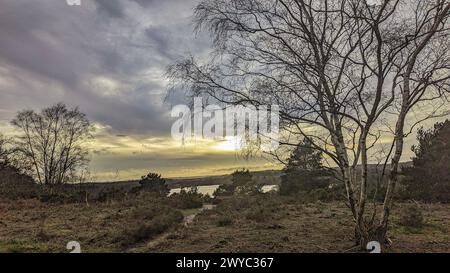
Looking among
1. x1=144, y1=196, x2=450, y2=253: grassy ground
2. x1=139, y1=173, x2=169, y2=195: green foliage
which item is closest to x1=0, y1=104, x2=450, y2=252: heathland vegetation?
x1=144, y1=196, x2=450, y2=253: grassy ground

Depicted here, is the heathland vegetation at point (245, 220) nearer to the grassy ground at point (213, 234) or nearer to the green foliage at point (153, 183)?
the grassy ground at point (213, 234)

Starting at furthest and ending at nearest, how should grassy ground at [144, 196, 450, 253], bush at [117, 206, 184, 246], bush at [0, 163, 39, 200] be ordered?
bush at [0, 163, 39, 200]
bush at [117, 206, 184, 246]
grassy ground at [144, 196, 450, 253]

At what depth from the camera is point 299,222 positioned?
14.7 m

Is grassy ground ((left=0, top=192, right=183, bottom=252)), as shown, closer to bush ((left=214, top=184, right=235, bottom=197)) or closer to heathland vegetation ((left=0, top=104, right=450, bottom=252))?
heathland vegetation ((left=0, top=104, right=450, bottom=252))

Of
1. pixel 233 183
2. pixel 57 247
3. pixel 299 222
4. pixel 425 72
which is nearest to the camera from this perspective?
pixel 425 72

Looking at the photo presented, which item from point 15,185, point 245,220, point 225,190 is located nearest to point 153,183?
point 225,190

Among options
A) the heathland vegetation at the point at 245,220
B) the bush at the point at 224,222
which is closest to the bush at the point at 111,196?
the heathland vegetation at the point at 245,220

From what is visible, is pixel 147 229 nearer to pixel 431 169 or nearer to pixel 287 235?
pixel 287 235

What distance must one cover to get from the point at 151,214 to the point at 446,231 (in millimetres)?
11599

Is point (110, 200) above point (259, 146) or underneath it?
underneath

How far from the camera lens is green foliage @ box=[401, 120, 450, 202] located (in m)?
23.1

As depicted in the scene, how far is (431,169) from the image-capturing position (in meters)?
23.6

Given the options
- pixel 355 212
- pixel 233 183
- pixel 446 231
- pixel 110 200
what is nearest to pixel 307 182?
pixel 233 183
